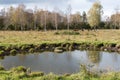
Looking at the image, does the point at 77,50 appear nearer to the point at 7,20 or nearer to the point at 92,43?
the point at 92,43

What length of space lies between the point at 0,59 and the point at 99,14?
8547 centimetres

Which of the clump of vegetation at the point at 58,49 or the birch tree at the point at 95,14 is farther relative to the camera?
the birch tree at the point at 95,14

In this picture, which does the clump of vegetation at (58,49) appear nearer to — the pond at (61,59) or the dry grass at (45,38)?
the pond at (61,59)

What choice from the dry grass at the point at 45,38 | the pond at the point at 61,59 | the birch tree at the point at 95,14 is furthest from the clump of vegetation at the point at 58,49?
the birch tree at the point at 95,14

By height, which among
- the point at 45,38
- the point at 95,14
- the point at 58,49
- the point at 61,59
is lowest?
the point at 61,59

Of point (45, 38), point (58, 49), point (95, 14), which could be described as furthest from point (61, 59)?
point (95, 14)

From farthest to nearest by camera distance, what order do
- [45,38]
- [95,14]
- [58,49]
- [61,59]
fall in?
[95,14]
[45,38]
[58,49]
[61,59]

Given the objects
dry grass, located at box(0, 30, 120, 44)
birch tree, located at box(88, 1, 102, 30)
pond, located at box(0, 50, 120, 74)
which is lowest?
pond, located at box(0, 50, 120, 74)

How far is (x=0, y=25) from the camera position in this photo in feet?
371

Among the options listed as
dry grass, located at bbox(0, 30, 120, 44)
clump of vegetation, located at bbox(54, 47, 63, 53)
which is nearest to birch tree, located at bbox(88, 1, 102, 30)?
dry grass, located at bbox(0, 30, 120, 44)

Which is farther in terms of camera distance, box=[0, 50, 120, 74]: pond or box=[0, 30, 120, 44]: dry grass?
box=[0, 30, 120, 44]: dry grass

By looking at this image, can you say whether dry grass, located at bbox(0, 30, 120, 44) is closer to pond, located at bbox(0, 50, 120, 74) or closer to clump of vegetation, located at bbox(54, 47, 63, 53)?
clump of vegetation, located at bbox(54, 47, 63, 53)

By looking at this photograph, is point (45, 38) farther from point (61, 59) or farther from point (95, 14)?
point (95, 14)

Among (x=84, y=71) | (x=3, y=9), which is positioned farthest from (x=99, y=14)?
(x=84, y=71)
